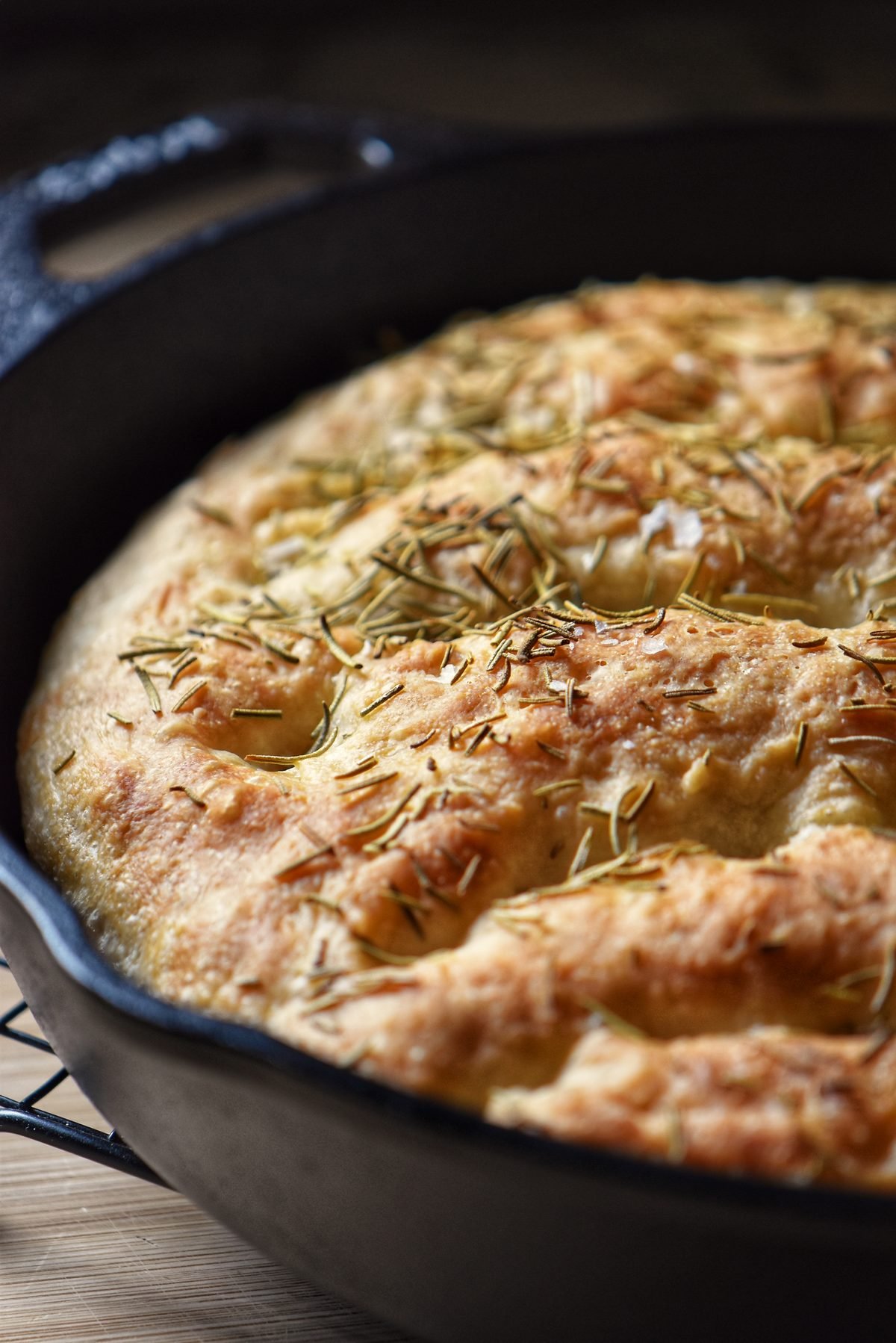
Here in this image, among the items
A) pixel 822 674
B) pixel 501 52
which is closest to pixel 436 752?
pixel 822 674

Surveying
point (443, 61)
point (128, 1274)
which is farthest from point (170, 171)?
point (443, 61)

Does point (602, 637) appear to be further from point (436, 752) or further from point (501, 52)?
point (501, 52)

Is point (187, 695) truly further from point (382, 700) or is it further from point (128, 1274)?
point (128, 1274)

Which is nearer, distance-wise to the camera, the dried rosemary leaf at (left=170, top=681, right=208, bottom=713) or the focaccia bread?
the focaccia bread

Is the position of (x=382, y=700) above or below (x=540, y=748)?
above

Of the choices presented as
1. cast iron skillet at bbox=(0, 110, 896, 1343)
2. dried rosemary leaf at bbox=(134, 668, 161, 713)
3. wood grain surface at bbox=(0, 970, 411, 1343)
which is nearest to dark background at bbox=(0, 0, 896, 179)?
cast iron skillet at bbox=(0, 110, 896, 1343)

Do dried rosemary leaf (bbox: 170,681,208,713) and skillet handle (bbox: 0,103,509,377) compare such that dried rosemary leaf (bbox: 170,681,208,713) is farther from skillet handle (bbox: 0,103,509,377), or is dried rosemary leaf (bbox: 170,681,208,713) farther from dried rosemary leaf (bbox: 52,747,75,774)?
skillet handle (bbox: 0,103,509,377)

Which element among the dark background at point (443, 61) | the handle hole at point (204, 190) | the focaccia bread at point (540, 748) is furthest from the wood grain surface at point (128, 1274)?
the dark background at point (443, 61)
